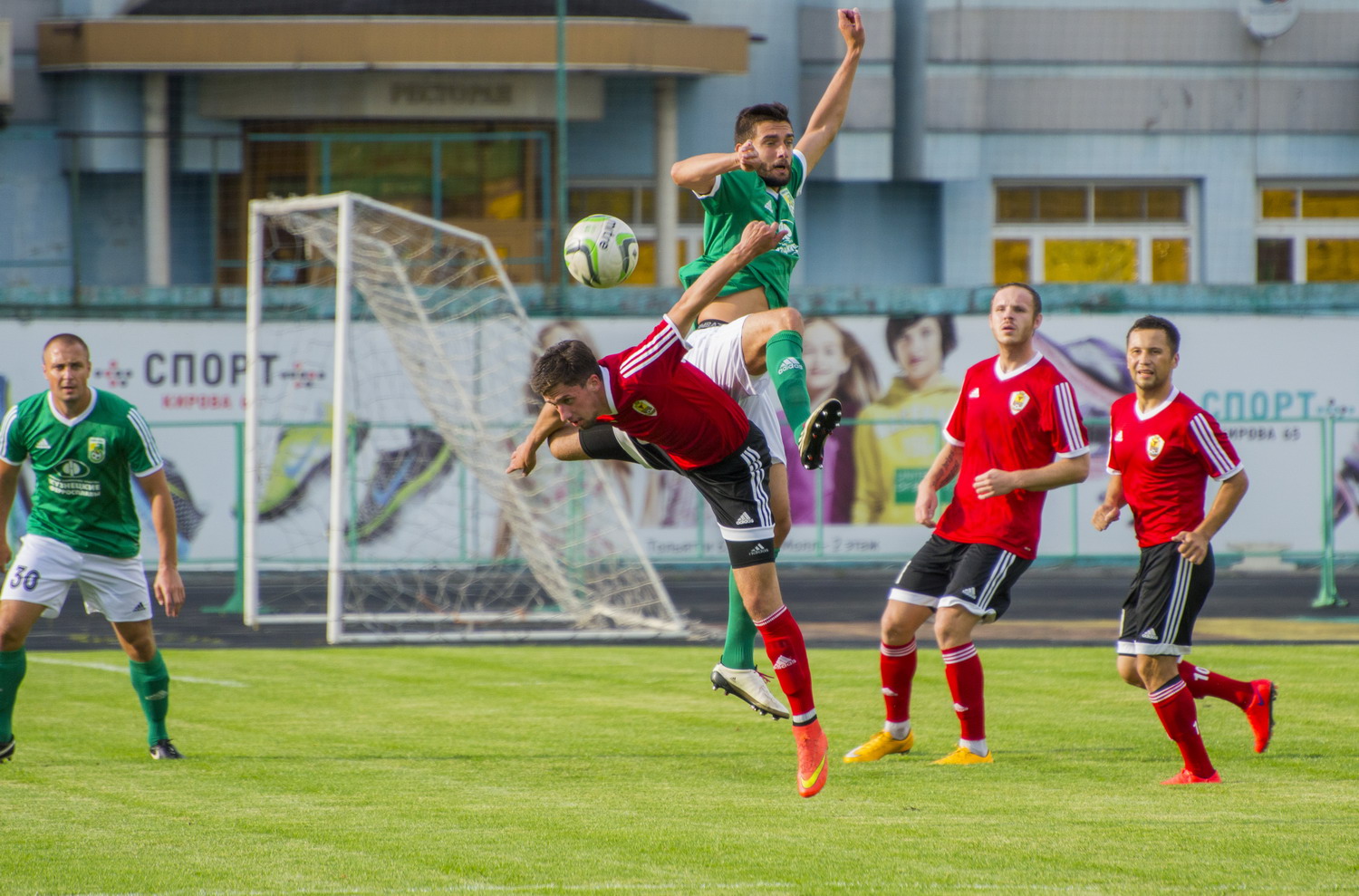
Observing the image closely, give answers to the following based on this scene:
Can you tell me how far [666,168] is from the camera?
2366cm

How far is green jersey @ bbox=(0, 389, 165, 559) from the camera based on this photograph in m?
8.28

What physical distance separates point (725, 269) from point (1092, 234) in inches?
769

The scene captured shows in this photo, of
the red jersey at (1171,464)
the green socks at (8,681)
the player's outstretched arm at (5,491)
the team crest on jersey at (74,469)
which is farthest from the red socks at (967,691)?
the player's outstretched arm at (5,491)

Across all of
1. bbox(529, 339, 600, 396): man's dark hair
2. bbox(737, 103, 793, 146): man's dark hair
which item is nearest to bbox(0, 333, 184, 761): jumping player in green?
bbox(529, 339, 600, 396): man's dark hair

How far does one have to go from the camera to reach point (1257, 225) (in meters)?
25.2

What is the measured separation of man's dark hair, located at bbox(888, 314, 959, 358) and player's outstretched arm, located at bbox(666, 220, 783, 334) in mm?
13339

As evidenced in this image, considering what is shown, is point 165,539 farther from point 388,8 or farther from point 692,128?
point 692,128

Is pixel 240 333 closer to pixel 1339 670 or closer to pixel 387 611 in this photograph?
pixel 387 611

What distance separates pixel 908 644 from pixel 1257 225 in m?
19.3

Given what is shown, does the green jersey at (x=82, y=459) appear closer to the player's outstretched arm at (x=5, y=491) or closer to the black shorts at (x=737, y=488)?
the player's outstretched arm at (x=5, y=491)

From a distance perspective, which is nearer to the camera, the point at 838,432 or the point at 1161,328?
the point at 1161,328

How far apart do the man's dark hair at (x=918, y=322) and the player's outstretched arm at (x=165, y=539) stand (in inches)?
506

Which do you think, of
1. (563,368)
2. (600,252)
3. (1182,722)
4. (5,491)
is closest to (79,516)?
(5,491)

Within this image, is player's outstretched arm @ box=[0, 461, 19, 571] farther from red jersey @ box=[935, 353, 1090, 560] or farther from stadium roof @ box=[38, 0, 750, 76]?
stadium roof @ box=[38, 0, 750, 76]
